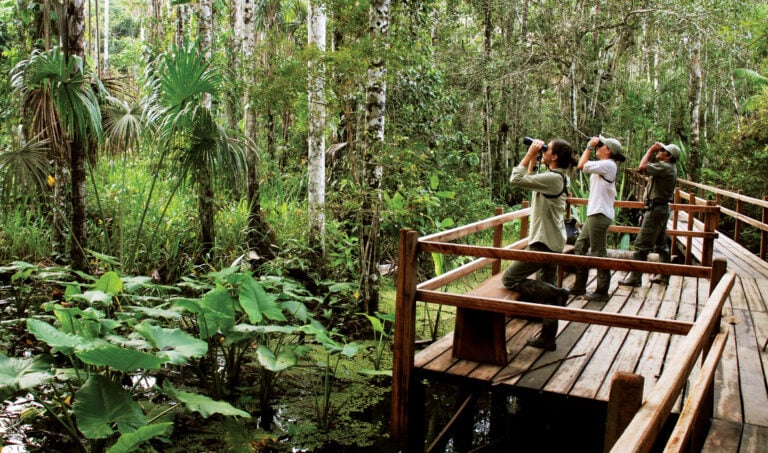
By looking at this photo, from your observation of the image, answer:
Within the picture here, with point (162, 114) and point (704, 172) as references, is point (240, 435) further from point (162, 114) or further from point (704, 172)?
point (704, 172)

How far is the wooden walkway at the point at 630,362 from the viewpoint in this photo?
10.9 feet

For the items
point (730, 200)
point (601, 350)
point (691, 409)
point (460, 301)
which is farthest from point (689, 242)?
point (730, 200)

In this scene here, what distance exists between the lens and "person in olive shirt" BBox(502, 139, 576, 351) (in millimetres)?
4777

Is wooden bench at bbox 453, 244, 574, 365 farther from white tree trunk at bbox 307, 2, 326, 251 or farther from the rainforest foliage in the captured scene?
white tree trunk at bbox 307, 2, 326, 251

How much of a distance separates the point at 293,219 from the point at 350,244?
220cm

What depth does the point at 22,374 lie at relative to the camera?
11.7 feet

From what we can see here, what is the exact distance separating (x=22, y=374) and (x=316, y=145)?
5.09 m

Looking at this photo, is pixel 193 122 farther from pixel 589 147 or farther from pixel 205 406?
pixel 589 147

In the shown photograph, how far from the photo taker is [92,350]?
11.3 feet

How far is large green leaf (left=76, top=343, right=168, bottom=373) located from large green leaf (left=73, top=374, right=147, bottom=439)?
14 centimetres

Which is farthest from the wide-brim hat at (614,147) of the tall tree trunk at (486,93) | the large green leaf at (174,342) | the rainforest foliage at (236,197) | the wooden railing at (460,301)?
the tall tree trunk at (486,93)

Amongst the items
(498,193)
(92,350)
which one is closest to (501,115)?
(498,193)

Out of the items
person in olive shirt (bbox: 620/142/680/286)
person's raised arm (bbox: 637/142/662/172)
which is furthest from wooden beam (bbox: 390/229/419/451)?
person's raised arm (bbox: 637/142/662/172)

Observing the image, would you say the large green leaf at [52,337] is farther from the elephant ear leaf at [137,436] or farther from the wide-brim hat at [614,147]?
the wide-brim hat at [614,147]
